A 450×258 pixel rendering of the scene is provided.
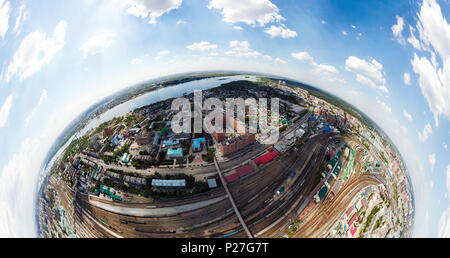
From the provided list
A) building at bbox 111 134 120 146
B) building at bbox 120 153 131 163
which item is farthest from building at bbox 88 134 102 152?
building at bbox 120 153 131 163

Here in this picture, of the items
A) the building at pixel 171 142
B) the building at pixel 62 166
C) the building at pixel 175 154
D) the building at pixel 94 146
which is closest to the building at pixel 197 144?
the building at pixel 175 154

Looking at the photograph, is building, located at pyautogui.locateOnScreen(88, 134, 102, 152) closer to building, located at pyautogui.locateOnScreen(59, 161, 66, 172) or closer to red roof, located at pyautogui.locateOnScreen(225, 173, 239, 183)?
building, located at pyautogui.locateOnScreen(59, 161, 66, 172)

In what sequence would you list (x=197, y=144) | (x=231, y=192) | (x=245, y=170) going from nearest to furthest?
(x=231, y=192) → (x=245, y=170) → (x=197, y=144)

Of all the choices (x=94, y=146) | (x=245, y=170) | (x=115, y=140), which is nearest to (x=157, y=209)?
(x=245, y=170)

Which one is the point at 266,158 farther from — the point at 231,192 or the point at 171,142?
the point at 171,142

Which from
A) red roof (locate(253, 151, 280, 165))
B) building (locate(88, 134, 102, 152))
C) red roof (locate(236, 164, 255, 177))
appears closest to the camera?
red roof (locate(236, 164, 255, 177))

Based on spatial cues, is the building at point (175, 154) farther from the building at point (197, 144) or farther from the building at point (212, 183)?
the building at point (212, 183)

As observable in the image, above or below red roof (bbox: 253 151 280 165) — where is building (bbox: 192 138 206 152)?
above
